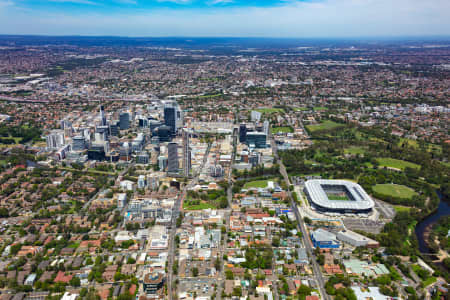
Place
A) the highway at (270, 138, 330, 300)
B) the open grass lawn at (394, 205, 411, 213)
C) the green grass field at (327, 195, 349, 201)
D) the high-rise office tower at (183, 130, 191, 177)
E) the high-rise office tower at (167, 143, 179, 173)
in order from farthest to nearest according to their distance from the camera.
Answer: the high-rise office tower at (167, 143, 179, 173) → the high-rise office tower at (183, 130, 191, 177) → the green grass field at (327, 195, 349, 201) → the open grass lawn at (394, 205, 411, 213) → the highway at (270, 138, 330, 300)

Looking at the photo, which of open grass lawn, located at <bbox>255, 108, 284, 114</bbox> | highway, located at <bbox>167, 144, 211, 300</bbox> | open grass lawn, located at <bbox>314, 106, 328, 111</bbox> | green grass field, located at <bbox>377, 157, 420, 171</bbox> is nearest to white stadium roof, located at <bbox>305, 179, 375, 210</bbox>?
green grass field, located at <bbox>377, 157, 420, 171</bbox>

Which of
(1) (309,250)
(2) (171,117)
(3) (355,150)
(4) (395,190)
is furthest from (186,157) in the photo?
(3) (355,150)

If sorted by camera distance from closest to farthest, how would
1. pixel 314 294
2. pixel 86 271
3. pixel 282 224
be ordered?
pixel 314 294, pixel 86 271, pixel 282 224

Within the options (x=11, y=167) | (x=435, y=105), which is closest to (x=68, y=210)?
(x=11, y=167)

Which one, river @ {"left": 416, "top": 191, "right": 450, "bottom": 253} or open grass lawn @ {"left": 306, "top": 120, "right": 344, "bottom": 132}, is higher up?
open grass lawn @ {"left": 306, "top": 120, "right": 344, "bottom": 132}

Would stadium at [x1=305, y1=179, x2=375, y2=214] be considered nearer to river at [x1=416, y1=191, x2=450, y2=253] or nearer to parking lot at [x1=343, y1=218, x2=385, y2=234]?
parking lot at [x1=343, y1=218, x2=385, y2=234]

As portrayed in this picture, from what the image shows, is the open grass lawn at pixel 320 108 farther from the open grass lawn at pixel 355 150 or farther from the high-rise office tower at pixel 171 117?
the high-rise office tower at pixel 171 117

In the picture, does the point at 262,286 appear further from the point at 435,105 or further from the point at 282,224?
the point at 435,105
